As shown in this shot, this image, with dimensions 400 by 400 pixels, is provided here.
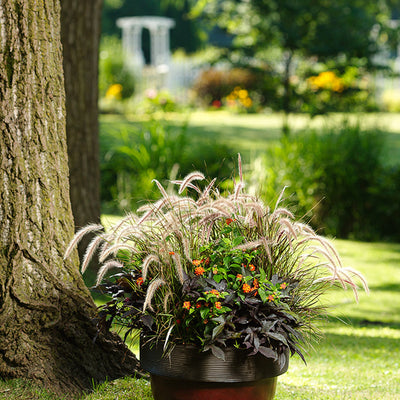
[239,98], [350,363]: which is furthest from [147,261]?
[239,98]

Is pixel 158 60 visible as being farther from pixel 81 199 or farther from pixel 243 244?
pixel 243 244

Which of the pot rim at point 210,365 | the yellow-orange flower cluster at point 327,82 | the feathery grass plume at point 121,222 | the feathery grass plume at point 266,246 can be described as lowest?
the pot rim at point 210,365

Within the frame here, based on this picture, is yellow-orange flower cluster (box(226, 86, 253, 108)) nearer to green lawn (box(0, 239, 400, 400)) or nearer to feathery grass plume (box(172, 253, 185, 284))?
green lawn (box(0, 239, 400, 400))

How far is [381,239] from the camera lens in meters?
9.27

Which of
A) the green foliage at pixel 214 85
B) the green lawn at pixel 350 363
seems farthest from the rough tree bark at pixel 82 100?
the green foliage at pixel 214 85

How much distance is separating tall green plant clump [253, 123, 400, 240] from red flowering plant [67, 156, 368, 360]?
5824mm

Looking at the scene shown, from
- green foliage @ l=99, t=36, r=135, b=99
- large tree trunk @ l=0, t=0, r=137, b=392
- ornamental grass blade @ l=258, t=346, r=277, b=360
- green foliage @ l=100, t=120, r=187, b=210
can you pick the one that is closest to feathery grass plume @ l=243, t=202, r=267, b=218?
ornamental grass blade @ l=258, t=346, r=277, b=360

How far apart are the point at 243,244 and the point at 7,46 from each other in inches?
52.2

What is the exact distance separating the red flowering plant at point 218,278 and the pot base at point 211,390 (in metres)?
0.15

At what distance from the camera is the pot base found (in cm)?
259

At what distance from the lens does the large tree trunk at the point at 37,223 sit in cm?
291

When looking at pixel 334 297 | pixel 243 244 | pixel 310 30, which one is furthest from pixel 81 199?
pixel 310 30

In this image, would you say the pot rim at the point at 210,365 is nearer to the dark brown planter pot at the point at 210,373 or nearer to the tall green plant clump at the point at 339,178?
the dark brown planter pot at the point at 210,373

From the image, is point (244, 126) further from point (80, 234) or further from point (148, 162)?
point (80, 234)
